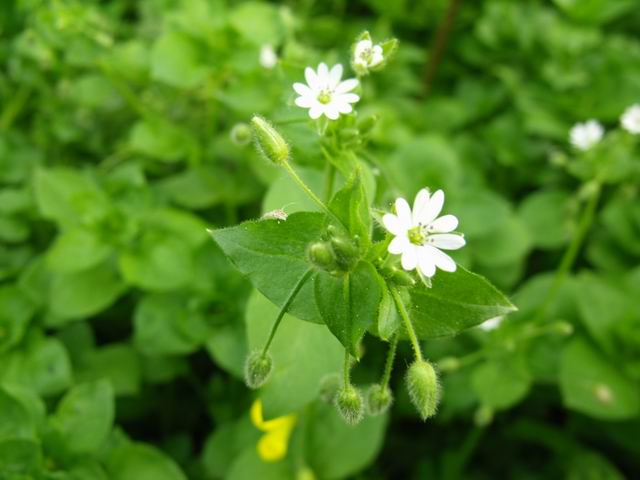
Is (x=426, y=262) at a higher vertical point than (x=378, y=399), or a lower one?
higher

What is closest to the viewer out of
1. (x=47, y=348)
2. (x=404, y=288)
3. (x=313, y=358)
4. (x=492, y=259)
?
(x=404, y=288)

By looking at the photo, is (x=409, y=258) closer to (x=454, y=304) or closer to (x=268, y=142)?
(x=454, y=304)

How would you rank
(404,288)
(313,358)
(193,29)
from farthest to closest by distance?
(193,29), (313,358), (404,288)

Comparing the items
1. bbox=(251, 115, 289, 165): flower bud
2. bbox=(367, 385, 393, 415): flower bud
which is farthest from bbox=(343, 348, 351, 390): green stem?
bbox=(251, 115, 289, 165): flower bud

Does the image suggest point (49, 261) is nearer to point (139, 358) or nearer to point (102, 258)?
point (102, 258)

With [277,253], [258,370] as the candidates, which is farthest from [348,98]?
[258,370]

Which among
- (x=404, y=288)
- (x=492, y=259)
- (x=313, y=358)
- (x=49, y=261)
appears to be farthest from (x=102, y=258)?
(x=492, y=259)

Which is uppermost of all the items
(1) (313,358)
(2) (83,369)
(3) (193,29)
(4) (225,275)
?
(3) (193,29)
